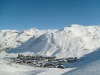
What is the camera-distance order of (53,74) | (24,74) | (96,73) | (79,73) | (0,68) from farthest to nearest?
(0,68)
(24,74)
(53,74)
(79,73)
(96,73)

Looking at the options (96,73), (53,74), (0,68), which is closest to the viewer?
(96,73)

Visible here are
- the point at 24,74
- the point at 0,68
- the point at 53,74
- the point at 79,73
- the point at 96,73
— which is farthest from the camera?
the point at 0,68

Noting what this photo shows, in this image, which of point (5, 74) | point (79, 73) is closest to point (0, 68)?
point (5, 74)

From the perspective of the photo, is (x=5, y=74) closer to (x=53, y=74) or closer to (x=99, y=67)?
(x=53, y=74)

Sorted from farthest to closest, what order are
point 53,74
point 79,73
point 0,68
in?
1. point 0,68
2. point 53,74
3. point 79,73

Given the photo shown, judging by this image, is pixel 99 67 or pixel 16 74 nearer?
pixel 99 67

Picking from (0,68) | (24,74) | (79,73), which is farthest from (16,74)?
(79,73)

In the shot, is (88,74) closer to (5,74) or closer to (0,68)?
(5,74)

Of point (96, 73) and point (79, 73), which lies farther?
point (79, 73)

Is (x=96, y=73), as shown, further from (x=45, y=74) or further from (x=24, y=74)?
(x=24, y=74)
